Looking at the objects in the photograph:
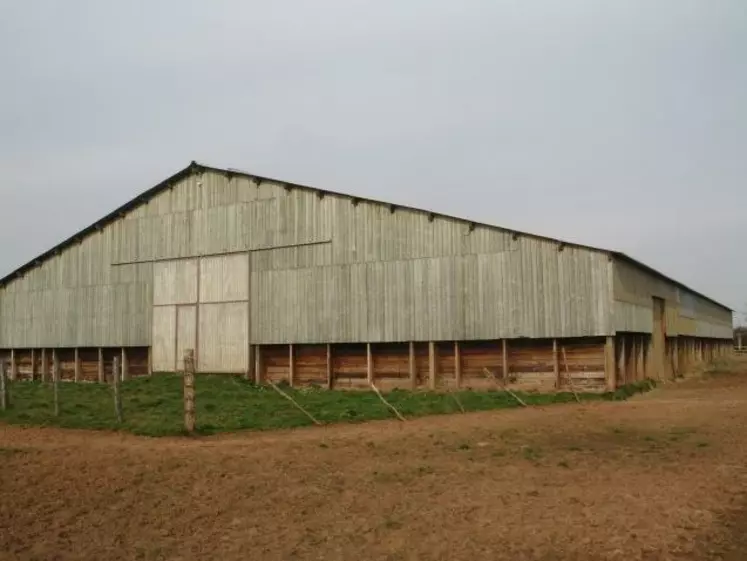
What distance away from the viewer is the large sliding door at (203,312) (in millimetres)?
32531

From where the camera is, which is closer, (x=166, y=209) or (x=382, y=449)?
(x=382, y=449)

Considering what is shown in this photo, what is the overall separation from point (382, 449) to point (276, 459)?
7.98 feet

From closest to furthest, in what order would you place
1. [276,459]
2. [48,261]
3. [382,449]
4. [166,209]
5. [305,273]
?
[276,459], [382,449], [305,273], [166,209], [48,261]

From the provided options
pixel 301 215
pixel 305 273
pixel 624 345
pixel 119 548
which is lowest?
pixel 119 548

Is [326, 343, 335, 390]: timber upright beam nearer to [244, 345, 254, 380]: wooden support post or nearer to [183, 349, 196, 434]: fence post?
[244, 345, 254, 380]: wooden support post

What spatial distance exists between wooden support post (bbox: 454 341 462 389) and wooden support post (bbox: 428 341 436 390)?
0.84 meters

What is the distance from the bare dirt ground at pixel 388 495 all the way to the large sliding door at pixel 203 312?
49.2ft

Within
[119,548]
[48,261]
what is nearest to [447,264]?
[119,548]

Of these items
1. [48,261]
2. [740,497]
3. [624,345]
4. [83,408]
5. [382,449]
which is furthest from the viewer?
[48,261]

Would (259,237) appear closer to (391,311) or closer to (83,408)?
(391,311)

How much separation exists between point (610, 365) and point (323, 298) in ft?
39.5

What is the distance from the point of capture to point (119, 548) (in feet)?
31.0

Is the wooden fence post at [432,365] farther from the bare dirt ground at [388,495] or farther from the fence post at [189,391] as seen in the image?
the fence post at [189,391]

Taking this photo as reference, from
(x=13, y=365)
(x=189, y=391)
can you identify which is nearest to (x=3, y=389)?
(x=189, y=391)
